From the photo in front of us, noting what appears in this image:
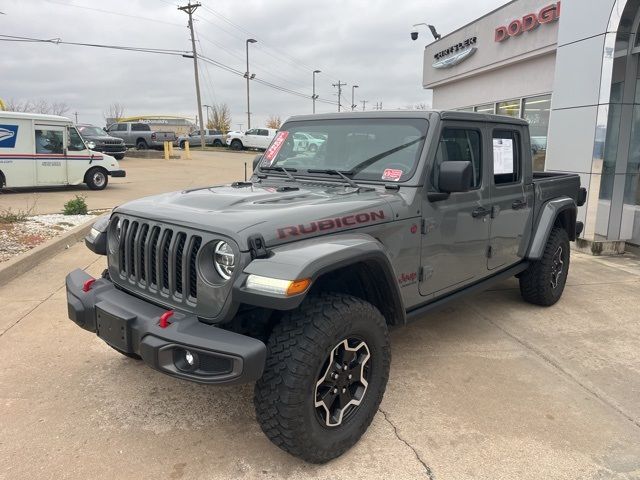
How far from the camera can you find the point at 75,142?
13.6 metres

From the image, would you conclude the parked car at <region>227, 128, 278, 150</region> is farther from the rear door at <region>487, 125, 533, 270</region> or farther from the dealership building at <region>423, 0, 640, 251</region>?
the rear door at <region>487, 125, 533, 270</region>

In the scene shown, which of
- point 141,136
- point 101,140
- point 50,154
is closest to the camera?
point 50,154

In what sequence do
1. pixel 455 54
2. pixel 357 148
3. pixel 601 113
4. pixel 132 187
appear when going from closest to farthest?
pixel 357 148, pixel 601 113, pixel 132 187, pixel 455 54

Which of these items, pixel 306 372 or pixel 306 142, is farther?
pixel 306 142

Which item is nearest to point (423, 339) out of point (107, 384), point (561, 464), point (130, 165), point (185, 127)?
point (561, 464)

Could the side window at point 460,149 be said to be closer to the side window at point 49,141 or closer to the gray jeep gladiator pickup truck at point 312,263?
the gray jeep gladiator pickup truck at point 312,263

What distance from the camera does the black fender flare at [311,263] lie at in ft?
7.35

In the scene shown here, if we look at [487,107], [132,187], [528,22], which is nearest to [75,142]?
[132,187]

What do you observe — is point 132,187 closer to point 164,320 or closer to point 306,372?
point 164,320

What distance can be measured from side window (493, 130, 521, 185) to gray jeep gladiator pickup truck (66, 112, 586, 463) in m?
0.02

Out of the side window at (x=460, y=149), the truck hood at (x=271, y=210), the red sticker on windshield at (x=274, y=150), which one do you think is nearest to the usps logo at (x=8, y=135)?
the red sticker on windshield at (x=274, y=150)

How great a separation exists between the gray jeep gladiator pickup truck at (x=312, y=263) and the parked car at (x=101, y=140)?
21.3 m

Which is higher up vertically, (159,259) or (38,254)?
(159,259)

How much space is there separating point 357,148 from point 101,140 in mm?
22095
